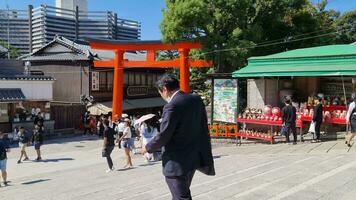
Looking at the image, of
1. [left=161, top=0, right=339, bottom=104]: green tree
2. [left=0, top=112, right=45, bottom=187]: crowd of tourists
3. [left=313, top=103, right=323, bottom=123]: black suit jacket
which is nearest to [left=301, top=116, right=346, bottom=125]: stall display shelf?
[left=313, top=103, right=323, bottom=123]: black suit jacket

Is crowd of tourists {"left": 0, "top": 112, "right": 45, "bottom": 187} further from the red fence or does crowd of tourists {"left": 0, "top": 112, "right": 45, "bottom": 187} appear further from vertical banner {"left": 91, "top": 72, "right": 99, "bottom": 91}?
the red fence

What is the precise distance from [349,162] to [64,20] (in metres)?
72.4

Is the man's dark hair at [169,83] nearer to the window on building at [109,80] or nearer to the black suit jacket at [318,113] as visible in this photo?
the black suit jacket at [318,113]

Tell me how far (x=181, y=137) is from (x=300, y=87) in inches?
611

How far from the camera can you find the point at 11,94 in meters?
24.3

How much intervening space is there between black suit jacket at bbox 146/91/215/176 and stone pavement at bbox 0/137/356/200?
304 cm

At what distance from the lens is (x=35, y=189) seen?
10758 millimetres

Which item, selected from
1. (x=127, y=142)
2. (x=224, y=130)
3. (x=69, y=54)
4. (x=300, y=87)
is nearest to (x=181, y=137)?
(x=127, y=142)

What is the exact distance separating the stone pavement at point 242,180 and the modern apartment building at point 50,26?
57.6 meters

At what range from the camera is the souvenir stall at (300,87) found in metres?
15.4

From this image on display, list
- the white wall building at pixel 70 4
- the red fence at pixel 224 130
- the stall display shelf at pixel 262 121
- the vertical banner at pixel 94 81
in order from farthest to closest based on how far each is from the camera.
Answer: the white wall building at pixel 70 4 → the vertical banner at pixel 94 81 → the red fence at pixel 224 130 → the stall display shelf at pixel 262 121

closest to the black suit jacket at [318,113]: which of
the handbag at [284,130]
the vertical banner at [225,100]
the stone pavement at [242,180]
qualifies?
the stone pavement at [242,180]

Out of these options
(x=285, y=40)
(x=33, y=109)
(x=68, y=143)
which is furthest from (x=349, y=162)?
(x=33, y=109)

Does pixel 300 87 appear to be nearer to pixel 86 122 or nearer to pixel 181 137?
pixel 86 122
